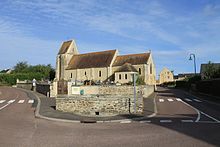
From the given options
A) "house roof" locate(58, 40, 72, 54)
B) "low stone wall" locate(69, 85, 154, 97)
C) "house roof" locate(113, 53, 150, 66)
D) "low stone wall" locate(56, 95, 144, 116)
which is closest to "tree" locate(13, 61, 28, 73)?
"house roof" locate(58, 40, 72, 54)

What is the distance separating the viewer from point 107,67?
243 feet

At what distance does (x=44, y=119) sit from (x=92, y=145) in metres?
8.16

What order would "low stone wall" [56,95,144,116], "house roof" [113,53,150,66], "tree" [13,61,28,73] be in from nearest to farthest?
1. "low stone wall" [56,95,144,116]
2. "house roof" [113,53,150,66]
3. "tree" [13,61,28,73]

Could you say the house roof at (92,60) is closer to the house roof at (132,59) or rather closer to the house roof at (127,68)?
the house roof at (132,59)

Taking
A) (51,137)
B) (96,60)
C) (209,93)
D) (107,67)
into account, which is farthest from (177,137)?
(96,60)

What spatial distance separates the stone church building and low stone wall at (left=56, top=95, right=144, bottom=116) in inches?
1785

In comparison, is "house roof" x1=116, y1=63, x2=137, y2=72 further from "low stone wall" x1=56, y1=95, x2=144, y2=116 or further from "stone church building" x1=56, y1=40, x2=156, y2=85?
"low stone wall" x1=56, y1=95, x2=144, y2=116

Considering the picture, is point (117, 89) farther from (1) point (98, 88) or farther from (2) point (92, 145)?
(2) point (92, 145)

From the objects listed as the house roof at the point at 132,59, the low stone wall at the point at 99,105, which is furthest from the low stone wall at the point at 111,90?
the house roof at the point at 132,59

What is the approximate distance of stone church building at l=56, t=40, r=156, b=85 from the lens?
229 ft

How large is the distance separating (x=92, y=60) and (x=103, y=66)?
19.3 feet

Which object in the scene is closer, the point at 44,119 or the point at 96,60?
the point at 44,119

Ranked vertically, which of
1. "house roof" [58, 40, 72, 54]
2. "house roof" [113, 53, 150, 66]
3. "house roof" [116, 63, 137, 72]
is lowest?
"house roof" [116, 63, 137, 72]

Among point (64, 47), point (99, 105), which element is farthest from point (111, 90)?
point (64, 47)
